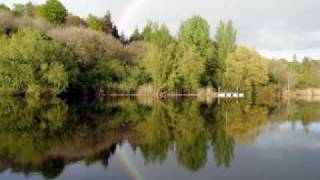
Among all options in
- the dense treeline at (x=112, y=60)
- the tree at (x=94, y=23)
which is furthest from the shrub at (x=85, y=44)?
the tree at (x=94, y=23)

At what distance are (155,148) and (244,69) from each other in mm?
59008

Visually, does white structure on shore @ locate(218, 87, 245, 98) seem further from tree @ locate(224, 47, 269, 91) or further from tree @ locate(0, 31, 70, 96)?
tree @ locate(0, 31, 70, 96)

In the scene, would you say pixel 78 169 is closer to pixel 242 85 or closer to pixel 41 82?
pixel 41 82

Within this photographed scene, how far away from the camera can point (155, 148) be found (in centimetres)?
2030

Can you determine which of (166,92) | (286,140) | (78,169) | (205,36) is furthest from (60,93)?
(78,169)

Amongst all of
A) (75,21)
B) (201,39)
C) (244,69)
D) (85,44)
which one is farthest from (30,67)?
(75,21)

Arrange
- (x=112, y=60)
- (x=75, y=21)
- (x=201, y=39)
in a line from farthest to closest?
(x=75, y=21) < (x=201, y=39) < (x=112, y=60)

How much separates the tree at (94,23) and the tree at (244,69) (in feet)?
81.3

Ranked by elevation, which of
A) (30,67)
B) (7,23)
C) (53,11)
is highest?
(53,11)

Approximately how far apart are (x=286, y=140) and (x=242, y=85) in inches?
2191

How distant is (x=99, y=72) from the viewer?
67.6 meters

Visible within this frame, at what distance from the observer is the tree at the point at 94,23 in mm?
86588

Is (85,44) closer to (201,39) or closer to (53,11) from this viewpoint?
(201,39)

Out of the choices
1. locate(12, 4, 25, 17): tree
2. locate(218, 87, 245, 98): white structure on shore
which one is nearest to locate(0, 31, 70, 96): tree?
locate(218, 87, 245, 98): white structure on shore
